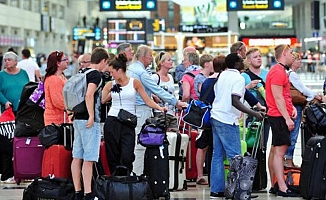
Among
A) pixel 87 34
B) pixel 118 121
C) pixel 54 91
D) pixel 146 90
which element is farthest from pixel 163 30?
pixel 118 121

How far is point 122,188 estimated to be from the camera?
27.5 feet

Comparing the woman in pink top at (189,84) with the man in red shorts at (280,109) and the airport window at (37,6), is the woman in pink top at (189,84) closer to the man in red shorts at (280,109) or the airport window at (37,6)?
the man in red shorts at (280,109)

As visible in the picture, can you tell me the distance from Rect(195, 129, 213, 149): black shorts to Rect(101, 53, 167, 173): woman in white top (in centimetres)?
130

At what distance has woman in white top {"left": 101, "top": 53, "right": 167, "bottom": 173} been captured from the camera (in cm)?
882

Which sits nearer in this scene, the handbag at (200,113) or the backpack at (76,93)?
the backpack at (76,93)

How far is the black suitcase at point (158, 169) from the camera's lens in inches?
356

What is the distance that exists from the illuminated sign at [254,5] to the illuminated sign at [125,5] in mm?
2795

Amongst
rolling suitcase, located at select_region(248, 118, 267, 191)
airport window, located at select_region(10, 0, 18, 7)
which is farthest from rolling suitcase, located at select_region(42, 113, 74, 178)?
airport window, located at select_region(10, 0, 18, 7)

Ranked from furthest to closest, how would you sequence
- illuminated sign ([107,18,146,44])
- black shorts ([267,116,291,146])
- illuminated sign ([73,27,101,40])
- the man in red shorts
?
1. illuminated sign ([73,27,101,40])
2. illuminated sign ([107,18,146,44])
3. black shorts ([267,116,291,146])
4. the man in red shorts

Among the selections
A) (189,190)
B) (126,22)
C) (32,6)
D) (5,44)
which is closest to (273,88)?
(189,190)

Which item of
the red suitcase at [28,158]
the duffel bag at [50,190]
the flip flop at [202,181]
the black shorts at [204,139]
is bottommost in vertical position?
the flip flop at [202,181]

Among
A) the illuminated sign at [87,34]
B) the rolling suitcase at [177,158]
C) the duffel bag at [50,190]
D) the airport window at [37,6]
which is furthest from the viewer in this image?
the illuminated sign at [87,34]

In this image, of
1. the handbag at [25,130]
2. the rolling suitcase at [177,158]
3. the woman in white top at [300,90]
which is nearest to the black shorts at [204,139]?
the rolling suitcase at [177,158]

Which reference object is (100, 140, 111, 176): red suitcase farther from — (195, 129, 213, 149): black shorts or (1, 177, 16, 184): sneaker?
(1, 177, 16, 184): sneaker
